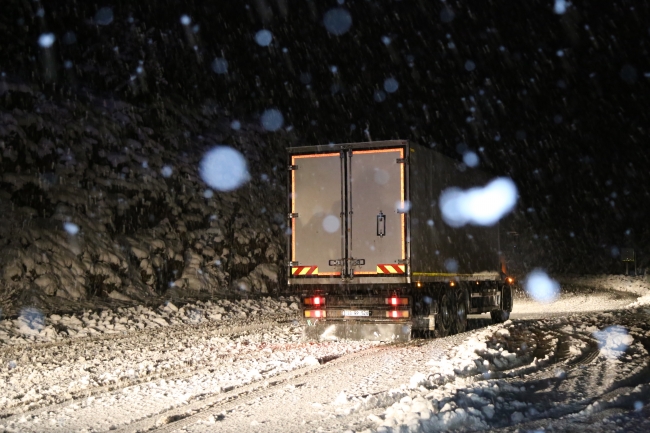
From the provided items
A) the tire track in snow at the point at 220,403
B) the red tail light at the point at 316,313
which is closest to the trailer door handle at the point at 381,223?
the red tail light at the point at 316,313

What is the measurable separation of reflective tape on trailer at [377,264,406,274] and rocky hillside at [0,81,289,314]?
8.85 meters

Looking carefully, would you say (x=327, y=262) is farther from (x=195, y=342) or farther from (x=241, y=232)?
(x=241, y=232)

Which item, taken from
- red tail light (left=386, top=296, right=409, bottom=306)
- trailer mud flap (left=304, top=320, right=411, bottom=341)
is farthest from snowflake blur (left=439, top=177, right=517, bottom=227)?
trailer mud flap (left=304, top=320, right=411, bottom=341)

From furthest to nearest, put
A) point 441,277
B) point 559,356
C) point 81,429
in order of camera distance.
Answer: point 441,277 → point 559,356 → point 81,429

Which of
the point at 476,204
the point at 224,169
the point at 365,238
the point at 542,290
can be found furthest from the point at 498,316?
the point at 542,290

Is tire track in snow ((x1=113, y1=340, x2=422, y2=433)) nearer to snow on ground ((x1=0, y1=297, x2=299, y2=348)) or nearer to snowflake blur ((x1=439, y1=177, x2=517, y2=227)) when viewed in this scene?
snowflake blur ((x1=439, y1=177, x2=517, y2=227))

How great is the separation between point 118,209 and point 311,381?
20.3m

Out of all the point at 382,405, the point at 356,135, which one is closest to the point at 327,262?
the point at 382,405

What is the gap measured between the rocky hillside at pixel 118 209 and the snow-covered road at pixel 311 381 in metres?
5.36

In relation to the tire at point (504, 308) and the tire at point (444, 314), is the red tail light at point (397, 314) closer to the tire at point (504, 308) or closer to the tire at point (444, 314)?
the tire at point (444, 314)

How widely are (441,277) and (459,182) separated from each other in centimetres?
275

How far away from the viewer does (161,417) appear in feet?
24.1

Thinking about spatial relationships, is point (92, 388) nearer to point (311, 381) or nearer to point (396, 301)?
point (311, 381)

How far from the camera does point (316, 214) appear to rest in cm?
1495
